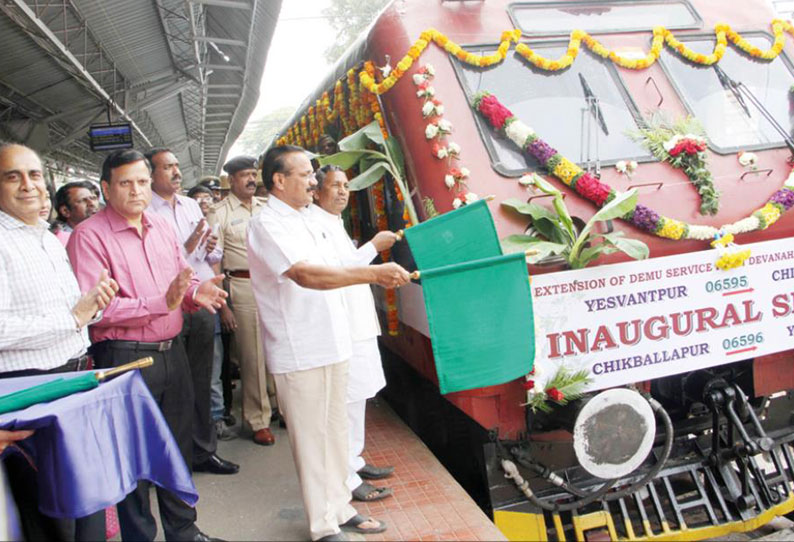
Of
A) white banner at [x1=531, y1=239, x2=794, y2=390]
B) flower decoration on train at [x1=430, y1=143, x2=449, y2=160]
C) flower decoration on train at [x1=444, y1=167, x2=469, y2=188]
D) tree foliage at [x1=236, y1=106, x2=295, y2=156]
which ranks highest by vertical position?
tree foliage at [x1=236, y1=106, x2=295, y2=156]

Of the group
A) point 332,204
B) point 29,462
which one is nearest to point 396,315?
point 332,204

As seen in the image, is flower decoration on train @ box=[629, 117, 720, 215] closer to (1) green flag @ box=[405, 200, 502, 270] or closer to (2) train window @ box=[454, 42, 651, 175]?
(2) train window @ box=[454, 42, 651, 175]

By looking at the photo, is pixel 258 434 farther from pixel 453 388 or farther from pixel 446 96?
pixel 446 96

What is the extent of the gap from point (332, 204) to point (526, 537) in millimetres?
1955

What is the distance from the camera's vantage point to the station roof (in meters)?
8.60

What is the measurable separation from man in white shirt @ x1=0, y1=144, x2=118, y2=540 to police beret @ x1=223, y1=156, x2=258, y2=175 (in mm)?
1942

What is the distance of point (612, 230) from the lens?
10.2 feet

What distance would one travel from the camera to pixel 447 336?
275cm

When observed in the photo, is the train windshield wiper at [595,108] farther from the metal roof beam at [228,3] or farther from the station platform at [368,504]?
the metal roof beam at [228,3]

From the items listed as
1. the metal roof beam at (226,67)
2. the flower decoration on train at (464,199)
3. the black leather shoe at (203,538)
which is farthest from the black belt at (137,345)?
the metal roof beam at (226,67)

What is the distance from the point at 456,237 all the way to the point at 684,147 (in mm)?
1370

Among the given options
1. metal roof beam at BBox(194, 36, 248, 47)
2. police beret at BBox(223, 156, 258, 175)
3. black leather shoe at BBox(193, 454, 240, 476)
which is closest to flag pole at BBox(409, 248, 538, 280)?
black leather shoe at BBox(193, 454, 240, 476)

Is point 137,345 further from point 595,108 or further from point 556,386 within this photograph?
point 595,108

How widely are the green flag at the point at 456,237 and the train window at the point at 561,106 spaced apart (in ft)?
1.73
